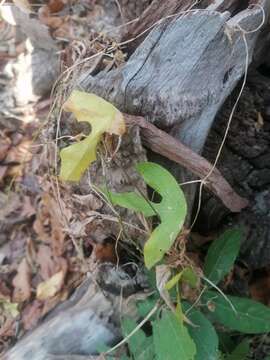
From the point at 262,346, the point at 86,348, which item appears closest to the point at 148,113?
the point at 86,348

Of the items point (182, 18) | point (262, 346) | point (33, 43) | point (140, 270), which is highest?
point (182, 18)

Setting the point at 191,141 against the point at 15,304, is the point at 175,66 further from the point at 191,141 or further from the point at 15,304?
the point at 15,304

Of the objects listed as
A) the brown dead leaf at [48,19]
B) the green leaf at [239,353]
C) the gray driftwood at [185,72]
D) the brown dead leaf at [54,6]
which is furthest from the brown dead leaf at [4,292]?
the brown dead leaf at [54,6]

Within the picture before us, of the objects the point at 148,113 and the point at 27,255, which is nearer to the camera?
A: the point at 148,113

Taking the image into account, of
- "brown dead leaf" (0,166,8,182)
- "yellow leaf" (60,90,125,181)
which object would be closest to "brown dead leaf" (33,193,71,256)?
"brown dead leaf" (0,166,8,182)

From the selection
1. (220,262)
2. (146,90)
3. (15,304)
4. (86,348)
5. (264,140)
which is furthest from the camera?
(15,304)

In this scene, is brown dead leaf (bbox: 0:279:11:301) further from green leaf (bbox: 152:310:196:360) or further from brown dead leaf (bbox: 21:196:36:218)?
green leaf (bbox: 152:310:196:360)

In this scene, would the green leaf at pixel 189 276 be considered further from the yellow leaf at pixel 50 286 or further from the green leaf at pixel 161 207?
the yellow leaf at pixel 50 286
